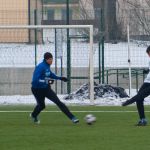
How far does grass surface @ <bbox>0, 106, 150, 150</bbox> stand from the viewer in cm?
1483

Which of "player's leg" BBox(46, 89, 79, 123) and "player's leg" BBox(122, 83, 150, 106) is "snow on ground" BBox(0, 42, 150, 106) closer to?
"player's leg" BBox(46, 89, 79, 123)

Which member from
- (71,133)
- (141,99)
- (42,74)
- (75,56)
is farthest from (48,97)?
(75,56)

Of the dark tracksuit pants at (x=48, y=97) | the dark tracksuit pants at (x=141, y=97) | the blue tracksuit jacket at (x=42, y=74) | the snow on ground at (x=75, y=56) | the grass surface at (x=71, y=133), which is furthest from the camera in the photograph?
the snow on ground at (x=75, y=56)

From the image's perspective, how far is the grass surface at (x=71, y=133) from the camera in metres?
14.8

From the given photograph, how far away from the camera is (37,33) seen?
98.2ft

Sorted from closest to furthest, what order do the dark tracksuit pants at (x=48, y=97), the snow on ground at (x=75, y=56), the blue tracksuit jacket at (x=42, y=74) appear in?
the blue tracksuit jacket at (x=42, y=74), the dark tracksuit pants at (x=48, y=97), the snow on ground at (x=75, y=56)

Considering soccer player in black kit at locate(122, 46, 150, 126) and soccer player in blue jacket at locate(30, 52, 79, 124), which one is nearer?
soccer player in black kit at locate(122, 46, 150, 126)

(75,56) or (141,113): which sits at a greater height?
(75,56)

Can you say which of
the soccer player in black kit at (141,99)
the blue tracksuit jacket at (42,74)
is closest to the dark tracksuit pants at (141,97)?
the soccer player in black kit at (141,99)

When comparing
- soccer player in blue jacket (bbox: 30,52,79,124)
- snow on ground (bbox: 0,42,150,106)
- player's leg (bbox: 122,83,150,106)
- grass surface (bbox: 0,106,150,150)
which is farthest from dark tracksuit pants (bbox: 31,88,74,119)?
snow on ground (bbox: 0,42,150,106)

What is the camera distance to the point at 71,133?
664 inches

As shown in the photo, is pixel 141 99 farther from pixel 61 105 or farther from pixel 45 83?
pixel 45 83

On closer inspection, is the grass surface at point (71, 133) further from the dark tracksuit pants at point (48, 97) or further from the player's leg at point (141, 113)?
the dark tracksuit pants at point (48, 97)

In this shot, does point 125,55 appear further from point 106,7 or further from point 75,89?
point 75,89
